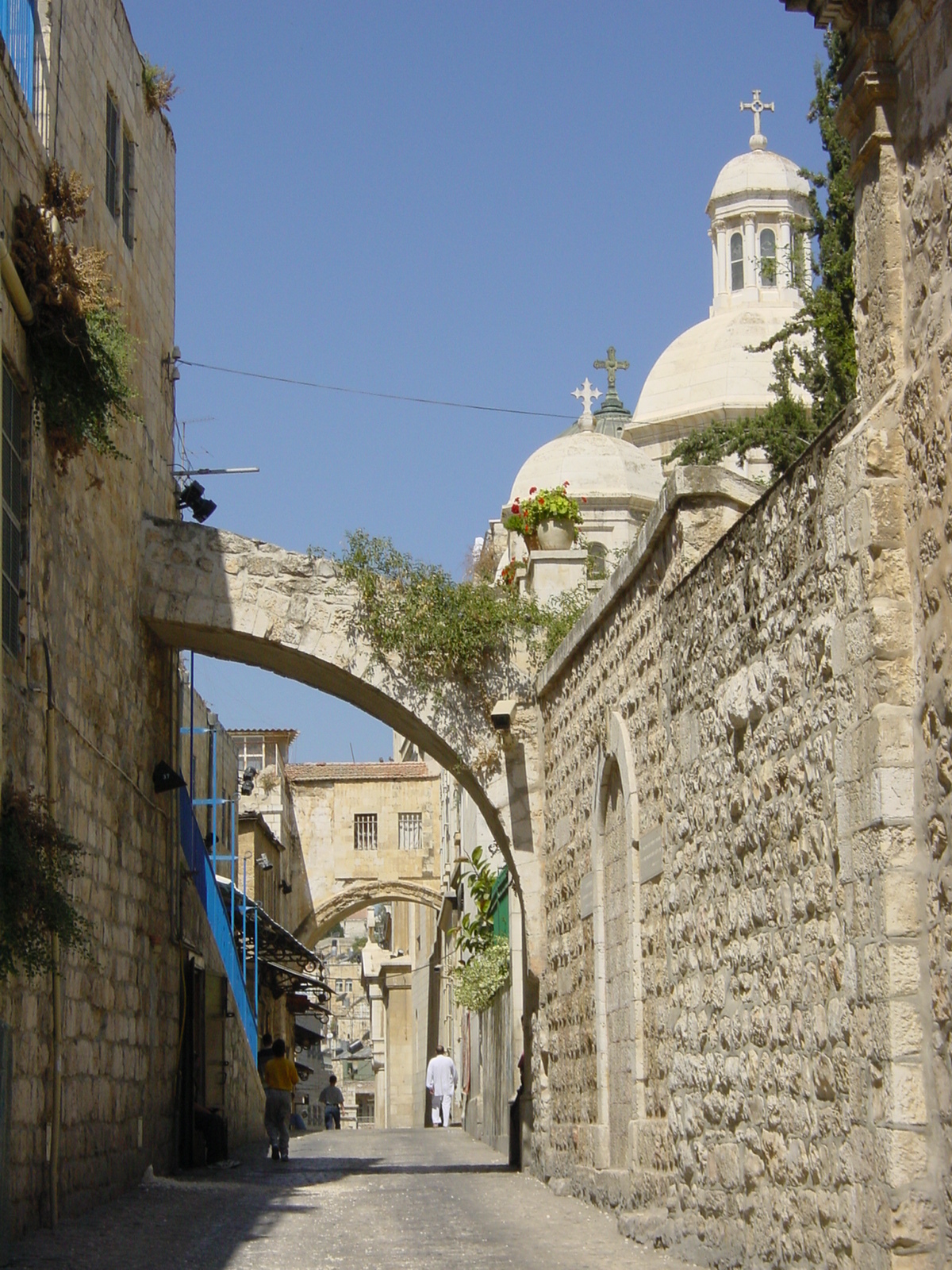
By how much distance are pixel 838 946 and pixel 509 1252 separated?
294cm

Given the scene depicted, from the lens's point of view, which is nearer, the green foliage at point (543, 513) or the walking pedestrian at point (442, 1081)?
the green foliage at point (543, 513)

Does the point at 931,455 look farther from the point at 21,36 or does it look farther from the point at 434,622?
the point at 434,622

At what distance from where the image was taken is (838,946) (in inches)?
220

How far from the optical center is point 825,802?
578cm

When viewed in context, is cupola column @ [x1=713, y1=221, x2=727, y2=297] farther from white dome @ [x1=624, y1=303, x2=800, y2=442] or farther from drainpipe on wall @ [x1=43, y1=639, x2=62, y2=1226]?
drainpipe on wall @ [x1=43, y1=639, x2=62, y2=1226]

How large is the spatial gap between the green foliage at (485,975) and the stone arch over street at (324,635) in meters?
3.48

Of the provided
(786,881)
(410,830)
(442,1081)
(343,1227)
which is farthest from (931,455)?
(410,830)

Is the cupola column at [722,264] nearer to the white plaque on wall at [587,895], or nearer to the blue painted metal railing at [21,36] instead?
the white plaque on wall at [587,895]

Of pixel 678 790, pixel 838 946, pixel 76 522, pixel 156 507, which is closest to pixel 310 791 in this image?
pixel 156 507

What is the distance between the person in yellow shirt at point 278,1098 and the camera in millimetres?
15789

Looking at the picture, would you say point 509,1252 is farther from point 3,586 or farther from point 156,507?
point 156,507

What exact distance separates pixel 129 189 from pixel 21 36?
3.44 meters

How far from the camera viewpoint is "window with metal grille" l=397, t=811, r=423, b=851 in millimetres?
35469

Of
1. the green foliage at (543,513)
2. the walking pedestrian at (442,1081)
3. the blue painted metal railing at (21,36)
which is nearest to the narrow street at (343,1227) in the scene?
the green foliage at (543,513)
